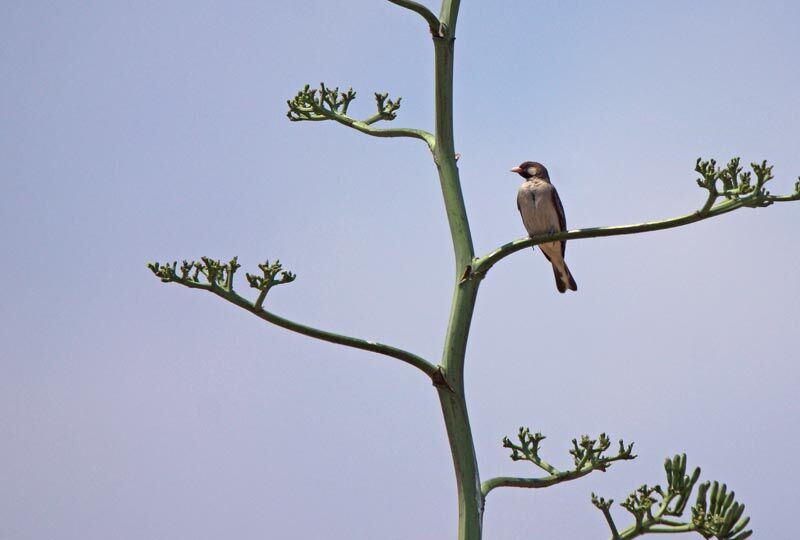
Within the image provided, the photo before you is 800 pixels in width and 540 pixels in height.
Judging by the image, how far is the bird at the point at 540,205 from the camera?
948 centimetres

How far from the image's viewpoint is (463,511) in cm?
588

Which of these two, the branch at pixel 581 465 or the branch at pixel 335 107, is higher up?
the branch at pixel 335 107

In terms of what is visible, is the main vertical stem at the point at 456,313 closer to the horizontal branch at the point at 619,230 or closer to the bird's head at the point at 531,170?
the horizontal branch at the point at 619,230

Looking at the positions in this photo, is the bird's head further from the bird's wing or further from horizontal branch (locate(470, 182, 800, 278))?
Result: horizontal branch (locate(470, 182, 800, 278))

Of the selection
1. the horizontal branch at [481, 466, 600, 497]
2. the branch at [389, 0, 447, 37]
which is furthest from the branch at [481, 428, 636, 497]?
the branch at [389, 0, 447, 37]

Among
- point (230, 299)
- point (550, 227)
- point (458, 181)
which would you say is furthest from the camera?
point (550, 227)

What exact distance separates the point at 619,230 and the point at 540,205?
12.7 ft

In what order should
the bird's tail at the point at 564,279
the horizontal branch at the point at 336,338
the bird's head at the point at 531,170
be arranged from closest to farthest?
the horizontal branch at the point at 336,338 < the bird's head at the point at 531,170 < the bird's tail at the point at 564,279

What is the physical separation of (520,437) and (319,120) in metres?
2.63

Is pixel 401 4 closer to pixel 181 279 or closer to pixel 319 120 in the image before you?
pixel 319 120

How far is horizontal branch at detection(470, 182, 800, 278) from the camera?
5.65 metres

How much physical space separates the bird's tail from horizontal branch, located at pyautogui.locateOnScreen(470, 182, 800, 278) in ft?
14.5

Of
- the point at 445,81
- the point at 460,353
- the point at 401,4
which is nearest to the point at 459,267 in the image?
the point at 460,353

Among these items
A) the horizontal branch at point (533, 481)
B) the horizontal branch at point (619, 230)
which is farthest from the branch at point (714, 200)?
the horizontal branch at point (533, 481)
